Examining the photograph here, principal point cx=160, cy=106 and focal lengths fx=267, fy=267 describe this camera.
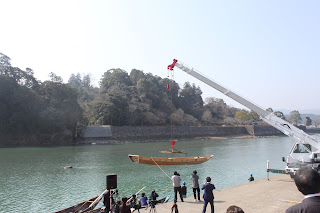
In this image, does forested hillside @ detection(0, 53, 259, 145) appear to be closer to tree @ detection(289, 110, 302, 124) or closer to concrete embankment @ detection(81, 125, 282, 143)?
concrete embankment @ detection(81, 125, 282, 143)

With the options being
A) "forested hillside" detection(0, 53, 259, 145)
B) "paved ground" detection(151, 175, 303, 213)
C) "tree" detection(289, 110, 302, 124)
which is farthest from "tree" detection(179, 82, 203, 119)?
"paved ground" detection(151, 175, 303, 213)

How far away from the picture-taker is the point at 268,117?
16750 mm

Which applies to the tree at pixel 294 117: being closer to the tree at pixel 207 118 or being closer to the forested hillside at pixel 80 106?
the forested hillside at pixel 80 106

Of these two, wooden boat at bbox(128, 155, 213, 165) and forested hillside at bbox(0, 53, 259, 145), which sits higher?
forested hillside at bbox(0, 53, 259, 145)

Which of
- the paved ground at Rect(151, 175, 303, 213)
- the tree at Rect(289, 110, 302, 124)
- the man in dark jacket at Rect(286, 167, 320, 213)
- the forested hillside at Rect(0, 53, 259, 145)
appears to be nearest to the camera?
the man in dark jacket at Rect(286, 167, 320, 213)

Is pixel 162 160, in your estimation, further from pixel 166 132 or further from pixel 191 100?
pixel 191 100

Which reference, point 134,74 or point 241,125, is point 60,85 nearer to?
point 134,74

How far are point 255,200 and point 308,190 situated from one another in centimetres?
954

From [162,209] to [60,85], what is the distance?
51.1 meters

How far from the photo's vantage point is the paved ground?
33.5 ft

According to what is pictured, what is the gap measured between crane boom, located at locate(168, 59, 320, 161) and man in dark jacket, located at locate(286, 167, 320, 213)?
1445 centimetres

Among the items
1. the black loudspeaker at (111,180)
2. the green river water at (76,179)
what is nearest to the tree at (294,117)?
the green river water at (76,179)

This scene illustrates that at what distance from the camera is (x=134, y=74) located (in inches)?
3538

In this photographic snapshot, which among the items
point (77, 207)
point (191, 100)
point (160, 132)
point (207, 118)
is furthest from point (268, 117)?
point (191, 100)
